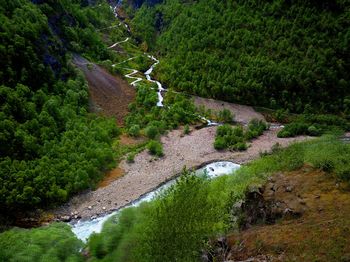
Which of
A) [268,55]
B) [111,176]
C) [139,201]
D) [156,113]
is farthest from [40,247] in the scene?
[268,55]

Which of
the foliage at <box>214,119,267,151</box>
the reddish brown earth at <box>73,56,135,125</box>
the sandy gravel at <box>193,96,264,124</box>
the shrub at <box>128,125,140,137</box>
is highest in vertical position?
the reddish brown earth at <box>73,56,135,125</box>

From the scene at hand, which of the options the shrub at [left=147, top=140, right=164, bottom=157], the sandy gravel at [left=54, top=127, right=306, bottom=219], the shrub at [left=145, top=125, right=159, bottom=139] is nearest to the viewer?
the sandy gravel at [left=54, top=127, right=306, bottom=219]

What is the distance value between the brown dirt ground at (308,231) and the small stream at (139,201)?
16.4 metres

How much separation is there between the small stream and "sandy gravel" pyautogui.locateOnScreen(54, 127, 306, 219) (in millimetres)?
903

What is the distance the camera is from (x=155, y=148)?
233 feet

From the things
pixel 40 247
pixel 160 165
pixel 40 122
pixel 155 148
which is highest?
pixel 40 122

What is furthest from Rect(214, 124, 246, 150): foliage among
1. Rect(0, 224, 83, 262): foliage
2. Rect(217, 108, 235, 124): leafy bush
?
Rect(0, 224, 83, 262): foliage

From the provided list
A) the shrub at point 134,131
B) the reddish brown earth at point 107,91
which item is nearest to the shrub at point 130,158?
the shrub at point 134,131

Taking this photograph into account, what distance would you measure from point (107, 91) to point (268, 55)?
3969 centimetres

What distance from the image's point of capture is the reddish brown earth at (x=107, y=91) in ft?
286

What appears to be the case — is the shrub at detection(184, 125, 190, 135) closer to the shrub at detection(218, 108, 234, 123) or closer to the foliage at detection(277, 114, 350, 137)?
the shrub at detection(218, 108, 234, 123)

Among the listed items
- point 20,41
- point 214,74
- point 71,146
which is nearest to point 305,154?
point 71,146

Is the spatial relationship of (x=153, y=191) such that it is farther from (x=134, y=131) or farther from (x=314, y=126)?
(x=314, y=126)

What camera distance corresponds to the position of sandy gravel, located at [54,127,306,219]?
58.2 meters
